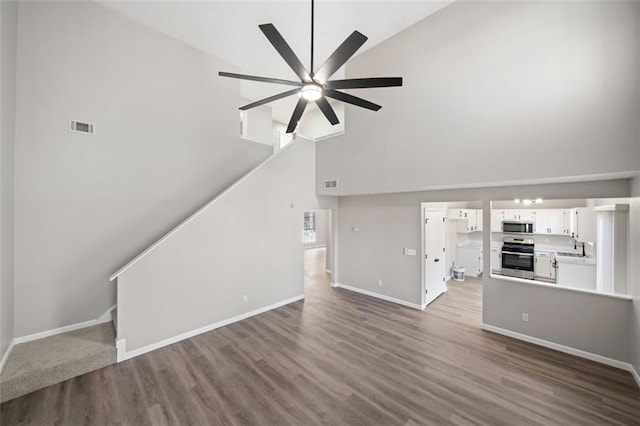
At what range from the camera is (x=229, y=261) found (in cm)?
438

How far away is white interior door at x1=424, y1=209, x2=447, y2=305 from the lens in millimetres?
5137

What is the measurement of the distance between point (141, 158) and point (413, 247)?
18.7ft

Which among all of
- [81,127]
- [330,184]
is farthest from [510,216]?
[81,127]

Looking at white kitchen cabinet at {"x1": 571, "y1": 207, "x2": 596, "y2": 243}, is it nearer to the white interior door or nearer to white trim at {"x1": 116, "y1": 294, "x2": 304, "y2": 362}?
the white interior door

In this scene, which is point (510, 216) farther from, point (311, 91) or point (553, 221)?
point (311, 91)

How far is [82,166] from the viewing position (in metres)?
3.68

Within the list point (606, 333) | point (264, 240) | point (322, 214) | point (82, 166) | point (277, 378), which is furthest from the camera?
point (322, 214)

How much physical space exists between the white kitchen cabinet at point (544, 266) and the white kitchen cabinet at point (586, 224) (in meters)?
1.03

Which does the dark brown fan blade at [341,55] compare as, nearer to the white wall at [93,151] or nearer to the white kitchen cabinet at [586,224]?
the white wall at [93,151]

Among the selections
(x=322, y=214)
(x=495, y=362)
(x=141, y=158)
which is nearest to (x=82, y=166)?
(x=141, y=158)

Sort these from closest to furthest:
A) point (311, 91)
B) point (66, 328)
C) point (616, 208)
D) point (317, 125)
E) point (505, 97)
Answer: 1. point (311, 91)
2. point (616, 208)
3. point (505, 97)
4. point (66, 328)
5. point (317, 125)

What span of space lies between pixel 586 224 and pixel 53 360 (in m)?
Result: 8.25

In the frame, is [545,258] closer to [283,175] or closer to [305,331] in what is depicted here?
[305,331]

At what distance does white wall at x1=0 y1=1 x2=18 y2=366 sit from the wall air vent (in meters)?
0.54
